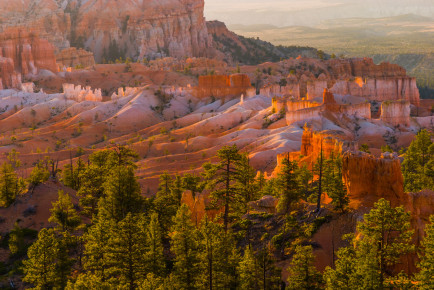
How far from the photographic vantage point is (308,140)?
59.8m

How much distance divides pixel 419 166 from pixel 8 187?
119ft

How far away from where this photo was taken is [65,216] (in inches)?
2079

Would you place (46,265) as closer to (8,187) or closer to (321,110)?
(8,187)

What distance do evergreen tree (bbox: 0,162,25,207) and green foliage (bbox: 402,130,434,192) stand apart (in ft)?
110

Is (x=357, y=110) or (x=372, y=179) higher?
(x=372, y=179)

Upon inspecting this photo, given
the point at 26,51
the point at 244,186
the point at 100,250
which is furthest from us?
the point at 26,51

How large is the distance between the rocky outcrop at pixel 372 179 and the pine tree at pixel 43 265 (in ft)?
60.8

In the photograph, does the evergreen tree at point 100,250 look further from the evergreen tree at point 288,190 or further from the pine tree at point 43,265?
the evergreen tree at point 288,190

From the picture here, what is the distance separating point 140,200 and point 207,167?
342 inches

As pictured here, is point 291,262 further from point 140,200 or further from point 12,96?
point 12,96

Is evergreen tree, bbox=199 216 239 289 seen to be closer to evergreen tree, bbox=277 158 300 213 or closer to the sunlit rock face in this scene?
evergreen tree, bbox=277 158 300 213

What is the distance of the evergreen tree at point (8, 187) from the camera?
5841cm

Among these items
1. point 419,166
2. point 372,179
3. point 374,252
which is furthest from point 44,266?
point 419,166

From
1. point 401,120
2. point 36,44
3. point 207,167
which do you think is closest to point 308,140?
point 207,167
